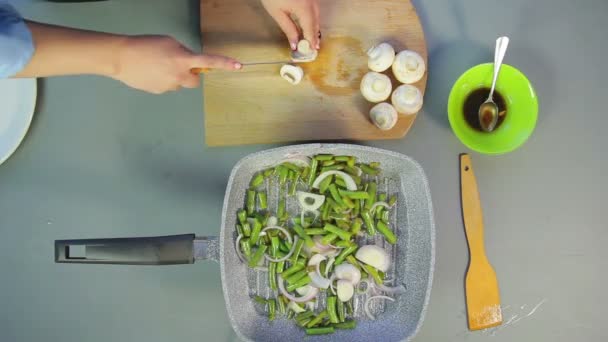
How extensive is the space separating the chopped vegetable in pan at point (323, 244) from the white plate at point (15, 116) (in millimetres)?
534

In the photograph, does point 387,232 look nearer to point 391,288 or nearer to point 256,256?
point 391,288

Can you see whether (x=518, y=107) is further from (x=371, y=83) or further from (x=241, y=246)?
(x=241, y=246)

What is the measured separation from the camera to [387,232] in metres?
1.03

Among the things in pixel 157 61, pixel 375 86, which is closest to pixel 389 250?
pixel 375 86

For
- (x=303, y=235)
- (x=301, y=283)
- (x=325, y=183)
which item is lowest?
(x=301, y=283)

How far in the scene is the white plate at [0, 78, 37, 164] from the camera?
41.8 inches

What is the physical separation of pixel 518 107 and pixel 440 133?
17cm

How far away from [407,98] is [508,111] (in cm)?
23

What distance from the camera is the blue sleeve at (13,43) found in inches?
28.4

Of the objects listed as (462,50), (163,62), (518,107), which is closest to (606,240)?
(518,107)

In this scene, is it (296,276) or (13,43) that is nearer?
(13,43)

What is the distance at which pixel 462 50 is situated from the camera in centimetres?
110

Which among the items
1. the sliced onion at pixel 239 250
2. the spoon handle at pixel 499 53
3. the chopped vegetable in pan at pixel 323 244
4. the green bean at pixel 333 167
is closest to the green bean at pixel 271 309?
the chopped vegetable in pan at pixel 323 244

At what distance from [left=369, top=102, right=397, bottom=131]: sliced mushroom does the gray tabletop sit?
8cm
